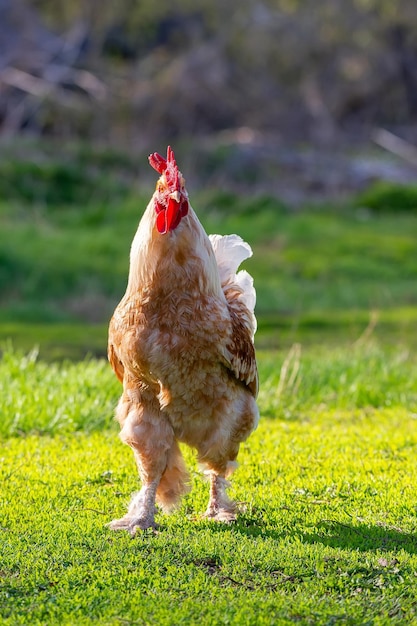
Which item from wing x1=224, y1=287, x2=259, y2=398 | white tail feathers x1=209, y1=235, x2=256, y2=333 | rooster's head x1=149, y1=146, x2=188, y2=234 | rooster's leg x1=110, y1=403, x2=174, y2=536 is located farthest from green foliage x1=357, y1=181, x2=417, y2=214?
rooster's leg x1=110, y1=403, x2=174, y2=536

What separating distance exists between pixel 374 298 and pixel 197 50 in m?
16.1

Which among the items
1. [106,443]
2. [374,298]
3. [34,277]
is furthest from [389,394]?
[34,277]

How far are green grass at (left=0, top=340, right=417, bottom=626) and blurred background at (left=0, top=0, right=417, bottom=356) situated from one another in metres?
4.08

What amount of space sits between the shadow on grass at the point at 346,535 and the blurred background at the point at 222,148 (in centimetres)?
642

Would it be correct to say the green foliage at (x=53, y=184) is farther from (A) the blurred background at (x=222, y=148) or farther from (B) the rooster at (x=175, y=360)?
(B) the rooster at (x=175, y=360)

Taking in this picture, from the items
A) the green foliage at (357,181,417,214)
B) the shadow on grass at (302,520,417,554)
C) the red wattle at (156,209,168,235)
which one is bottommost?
the shadow on grass at (302,520,417,554)

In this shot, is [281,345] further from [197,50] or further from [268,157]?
[197,50]

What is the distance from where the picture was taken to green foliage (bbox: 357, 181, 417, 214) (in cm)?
2497

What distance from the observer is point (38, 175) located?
76.4 feet

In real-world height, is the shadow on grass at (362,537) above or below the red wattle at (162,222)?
below

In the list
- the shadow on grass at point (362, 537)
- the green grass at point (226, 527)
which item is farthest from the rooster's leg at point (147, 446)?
the shadow on grass at point (362, 537)

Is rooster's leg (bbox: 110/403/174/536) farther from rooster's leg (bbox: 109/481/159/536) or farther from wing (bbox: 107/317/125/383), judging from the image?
wing (bbox: 107/317/125/383)

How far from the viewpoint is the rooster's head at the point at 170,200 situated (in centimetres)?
579

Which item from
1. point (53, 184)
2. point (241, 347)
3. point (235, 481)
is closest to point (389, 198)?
point (53, 184)
